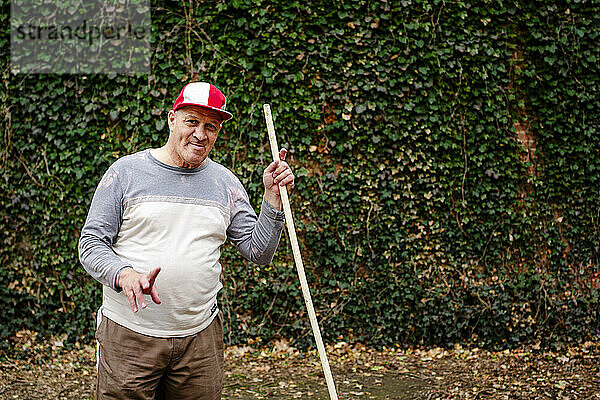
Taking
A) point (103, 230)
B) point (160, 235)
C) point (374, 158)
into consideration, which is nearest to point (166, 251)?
point (160, 235)

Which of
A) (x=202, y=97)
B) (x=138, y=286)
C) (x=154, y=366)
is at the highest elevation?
(x=202, y=97)

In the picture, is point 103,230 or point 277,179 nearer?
point 103,230

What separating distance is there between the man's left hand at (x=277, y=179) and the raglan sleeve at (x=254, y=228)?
3 centimetres

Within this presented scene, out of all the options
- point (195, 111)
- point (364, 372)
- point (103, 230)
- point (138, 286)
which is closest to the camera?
point (138, 286)

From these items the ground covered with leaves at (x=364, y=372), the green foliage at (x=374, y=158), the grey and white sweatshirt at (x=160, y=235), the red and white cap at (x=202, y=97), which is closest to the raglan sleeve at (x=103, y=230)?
the grey and white sweatshirt at (x=160, y=235)

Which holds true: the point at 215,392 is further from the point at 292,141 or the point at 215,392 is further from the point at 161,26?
the point at 161,26

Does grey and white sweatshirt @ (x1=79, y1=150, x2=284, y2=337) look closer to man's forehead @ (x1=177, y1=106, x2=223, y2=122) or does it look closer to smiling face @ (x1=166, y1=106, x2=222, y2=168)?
smiling face @ (x1=166, y1=106, x2=222, y2=168)

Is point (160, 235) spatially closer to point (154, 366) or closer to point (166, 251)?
point (166, 251)

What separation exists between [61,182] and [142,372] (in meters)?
3.30

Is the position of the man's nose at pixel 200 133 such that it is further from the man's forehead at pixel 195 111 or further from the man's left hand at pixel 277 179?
the man's left hand at pixel 277 179

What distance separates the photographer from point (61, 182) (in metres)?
5.02

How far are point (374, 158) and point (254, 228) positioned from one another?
2860 millimetres

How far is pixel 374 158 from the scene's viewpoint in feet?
16.8

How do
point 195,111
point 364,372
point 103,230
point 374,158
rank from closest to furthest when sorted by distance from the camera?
1. point 103,230
2. point 195,111
3. point 364,372
4. point 374,158
